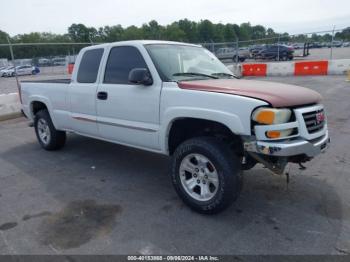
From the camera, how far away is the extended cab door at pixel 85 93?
491cm

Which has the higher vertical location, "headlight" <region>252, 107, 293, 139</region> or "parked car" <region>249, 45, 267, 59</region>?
"headlight" <region>252, 107, 293, 139</region>

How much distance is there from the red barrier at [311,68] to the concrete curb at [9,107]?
14158mm

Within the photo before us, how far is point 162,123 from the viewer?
3893 mm

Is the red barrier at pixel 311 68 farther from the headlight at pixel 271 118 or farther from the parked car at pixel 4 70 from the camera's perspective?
the parked car at pixel 4 70

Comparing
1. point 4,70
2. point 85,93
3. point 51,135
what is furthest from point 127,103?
point 4,70

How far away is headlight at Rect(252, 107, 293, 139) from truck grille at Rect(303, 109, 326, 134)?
0.34 m

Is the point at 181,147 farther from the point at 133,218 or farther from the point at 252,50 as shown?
the point at 252,50

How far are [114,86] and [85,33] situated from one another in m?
102

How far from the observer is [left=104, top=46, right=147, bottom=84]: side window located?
4.33 meters

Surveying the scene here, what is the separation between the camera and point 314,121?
11.3 ft

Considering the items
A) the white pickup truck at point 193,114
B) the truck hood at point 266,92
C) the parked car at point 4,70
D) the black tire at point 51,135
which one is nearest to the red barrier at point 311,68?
the white pickup truck at point 193,114

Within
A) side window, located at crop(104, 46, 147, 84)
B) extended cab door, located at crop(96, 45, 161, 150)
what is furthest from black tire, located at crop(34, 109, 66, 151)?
side window, located at crop(104, 46, 147, 84)

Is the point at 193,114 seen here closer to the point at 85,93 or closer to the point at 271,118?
the point at 271,118

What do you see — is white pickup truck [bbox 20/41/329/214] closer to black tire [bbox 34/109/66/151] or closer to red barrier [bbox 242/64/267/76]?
black tire [bbox 34/109/66/151]
